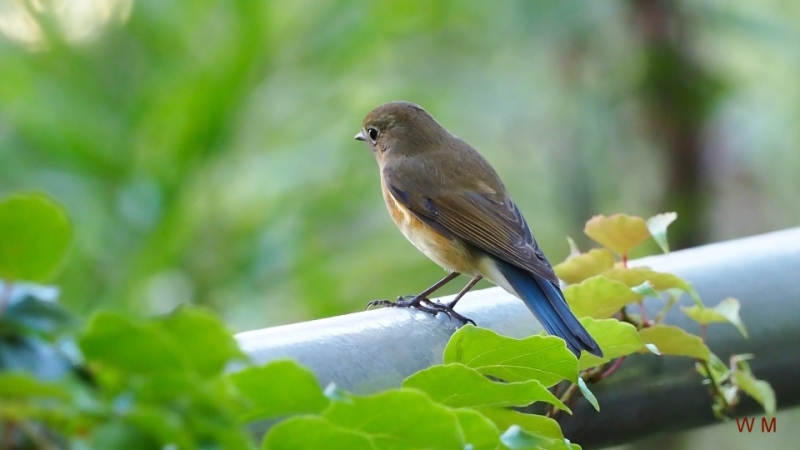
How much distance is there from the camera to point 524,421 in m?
0.86

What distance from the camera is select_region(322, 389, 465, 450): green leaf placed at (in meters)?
0.53

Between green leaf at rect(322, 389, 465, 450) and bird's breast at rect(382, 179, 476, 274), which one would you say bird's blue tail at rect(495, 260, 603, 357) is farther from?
green leaf at rect(322, 389, 465, 450)

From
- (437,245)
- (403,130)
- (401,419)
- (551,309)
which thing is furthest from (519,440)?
(403,130)

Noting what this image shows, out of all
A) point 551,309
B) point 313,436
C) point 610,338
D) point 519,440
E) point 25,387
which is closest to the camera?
point 25,387

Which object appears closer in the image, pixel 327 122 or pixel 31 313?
pixel 31 313

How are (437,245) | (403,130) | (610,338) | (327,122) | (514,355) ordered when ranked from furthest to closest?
(327,122), (403,130), (437,245), (610,338), (514,355)

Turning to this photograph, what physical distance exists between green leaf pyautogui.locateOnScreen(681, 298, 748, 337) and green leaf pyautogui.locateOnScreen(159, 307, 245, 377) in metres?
0.93

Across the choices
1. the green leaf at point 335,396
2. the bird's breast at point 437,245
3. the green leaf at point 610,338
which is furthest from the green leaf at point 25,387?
the bird's breast at point 437,245

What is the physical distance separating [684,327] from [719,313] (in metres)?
0.13

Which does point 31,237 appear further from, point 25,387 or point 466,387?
point 466,387

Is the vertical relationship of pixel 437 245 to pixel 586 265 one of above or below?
above

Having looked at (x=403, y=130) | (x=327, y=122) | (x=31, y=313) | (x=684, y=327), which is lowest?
(x=684, y=327)

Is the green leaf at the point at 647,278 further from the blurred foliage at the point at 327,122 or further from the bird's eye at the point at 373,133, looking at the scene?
the blurred foliage at the point at 327,122

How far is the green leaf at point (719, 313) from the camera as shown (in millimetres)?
1255
